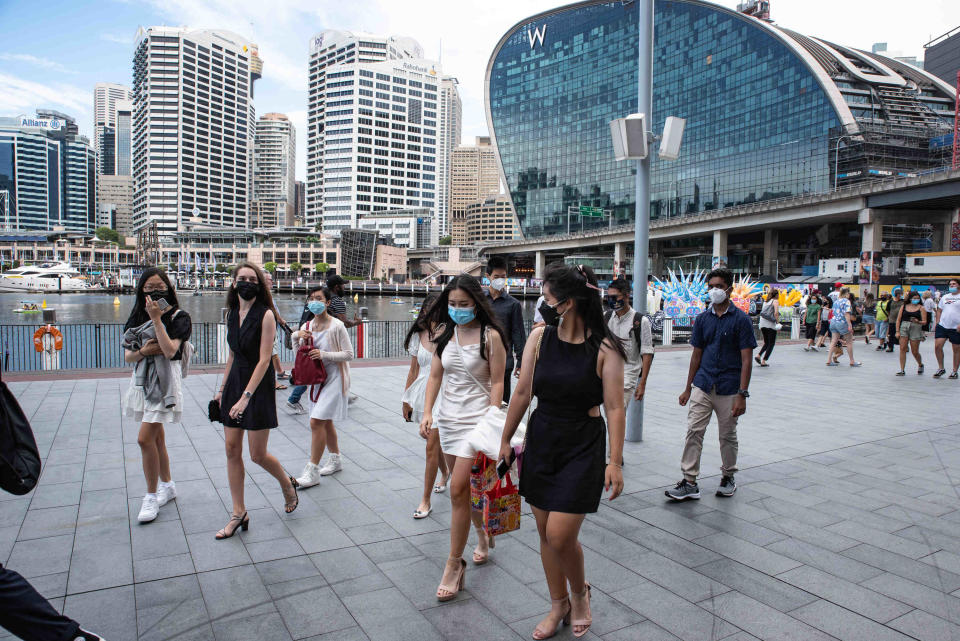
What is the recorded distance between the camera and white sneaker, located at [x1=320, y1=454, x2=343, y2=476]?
549 centimetres

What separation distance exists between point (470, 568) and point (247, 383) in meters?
1.89

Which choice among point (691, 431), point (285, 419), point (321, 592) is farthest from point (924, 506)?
point (285, 419)

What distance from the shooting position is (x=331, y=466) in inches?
217

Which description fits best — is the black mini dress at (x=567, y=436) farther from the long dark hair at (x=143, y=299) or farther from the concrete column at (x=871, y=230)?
the concrete column at (x=871, y=230)

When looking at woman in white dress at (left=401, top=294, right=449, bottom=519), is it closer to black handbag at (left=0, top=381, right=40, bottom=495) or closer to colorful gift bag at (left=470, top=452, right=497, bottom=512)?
colorful gift bag at (left=470, top=452, right=497, bottom=512)

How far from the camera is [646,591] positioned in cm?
344

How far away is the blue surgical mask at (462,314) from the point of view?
3.70 metres

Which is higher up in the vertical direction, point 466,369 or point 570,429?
point 466,369

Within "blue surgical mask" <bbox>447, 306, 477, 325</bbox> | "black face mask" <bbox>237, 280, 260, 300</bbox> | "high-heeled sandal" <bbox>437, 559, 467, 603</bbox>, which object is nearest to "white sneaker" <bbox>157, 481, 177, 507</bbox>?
"black face mask" <bbox>237, 280, 260, 300</bbox>

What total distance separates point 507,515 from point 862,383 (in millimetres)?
10246

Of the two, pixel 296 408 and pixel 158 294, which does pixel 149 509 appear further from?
pixel 296 408

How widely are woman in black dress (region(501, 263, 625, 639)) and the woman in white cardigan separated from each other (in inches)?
106

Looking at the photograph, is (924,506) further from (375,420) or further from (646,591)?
(375,420)

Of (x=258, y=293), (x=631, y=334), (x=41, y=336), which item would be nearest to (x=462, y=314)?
(x=258, y=293)
